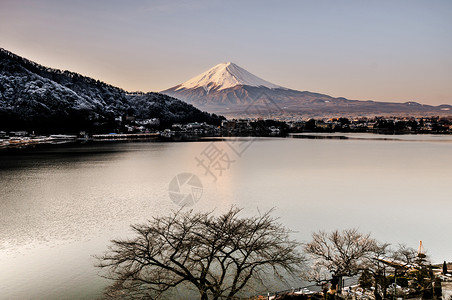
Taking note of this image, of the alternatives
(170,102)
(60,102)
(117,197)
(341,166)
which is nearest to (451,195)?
(341,166)

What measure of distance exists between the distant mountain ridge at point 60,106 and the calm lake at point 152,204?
40292 millimetres

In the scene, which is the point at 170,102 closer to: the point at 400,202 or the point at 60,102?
the point at 60,102

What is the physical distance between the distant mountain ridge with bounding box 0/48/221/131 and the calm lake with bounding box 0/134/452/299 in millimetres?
40292

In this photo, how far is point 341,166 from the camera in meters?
20.6

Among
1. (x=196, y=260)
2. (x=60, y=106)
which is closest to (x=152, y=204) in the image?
(x=196, y=260)

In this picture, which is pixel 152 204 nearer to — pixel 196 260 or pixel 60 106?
pixel 196 260

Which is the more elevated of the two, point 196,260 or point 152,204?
point 196,260

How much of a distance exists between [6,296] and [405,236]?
7708mm

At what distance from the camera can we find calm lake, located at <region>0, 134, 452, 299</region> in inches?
238

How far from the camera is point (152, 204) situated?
10711 mm

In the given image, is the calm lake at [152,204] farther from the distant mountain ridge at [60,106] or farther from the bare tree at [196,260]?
the distant mountain ridge at [60,106]

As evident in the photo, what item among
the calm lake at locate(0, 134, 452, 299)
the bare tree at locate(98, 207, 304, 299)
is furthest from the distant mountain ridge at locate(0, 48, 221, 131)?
the bare tree at locate(98, 207, 304, 299)

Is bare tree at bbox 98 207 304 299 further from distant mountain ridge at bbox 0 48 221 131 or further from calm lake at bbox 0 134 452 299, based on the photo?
distant mountain ridge at bbox 0 48 221 131

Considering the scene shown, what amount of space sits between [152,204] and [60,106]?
62.1 meters
